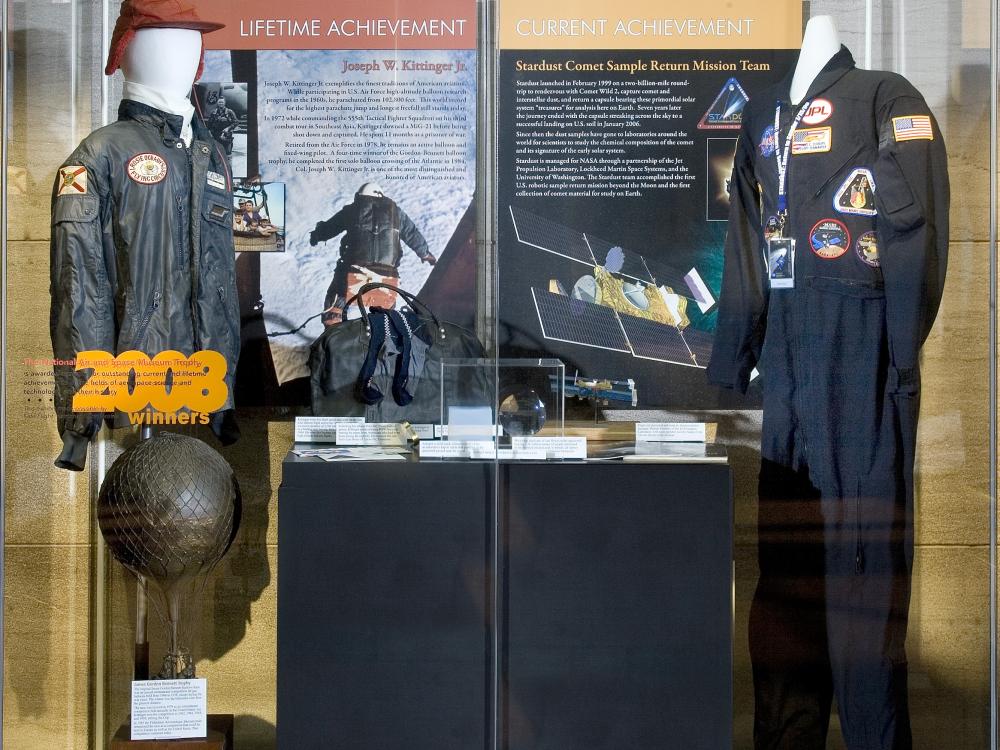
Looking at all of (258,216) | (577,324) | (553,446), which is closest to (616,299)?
(577,324)

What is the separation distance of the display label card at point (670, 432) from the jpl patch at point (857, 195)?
2.08ft

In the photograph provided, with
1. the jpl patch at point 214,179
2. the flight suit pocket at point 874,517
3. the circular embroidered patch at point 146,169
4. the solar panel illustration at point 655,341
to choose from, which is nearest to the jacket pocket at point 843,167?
the solar panel illustration at point 655,341

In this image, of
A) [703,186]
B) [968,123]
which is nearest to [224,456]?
[703,186]

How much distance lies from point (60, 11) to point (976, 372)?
2.45 meters

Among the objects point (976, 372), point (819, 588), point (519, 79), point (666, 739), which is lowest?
point (666, 739)

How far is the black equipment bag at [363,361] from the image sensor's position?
2.93 metres

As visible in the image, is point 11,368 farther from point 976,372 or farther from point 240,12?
point 976,372

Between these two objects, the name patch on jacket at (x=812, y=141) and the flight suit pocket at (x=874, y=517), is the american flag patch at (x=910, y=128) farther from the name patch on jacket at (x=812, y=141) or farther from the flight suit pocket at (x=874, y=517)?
the flight suit pocket at (x=874, y=517)

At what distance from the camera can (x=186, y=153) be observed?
296 cm

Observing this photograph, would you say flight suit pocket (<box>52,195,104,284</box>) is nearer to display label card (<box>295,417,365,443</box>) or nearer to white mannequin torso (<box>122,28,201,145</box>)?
white mannequin torso (<box>122,28,201,145</box>)

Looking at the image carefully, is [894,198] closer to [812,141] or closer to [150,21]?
[812,141]

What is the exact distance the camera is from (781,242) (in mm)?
2926

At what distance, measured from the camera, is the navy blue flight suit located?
2.89m

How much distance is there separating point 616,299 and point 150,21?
1.35m
